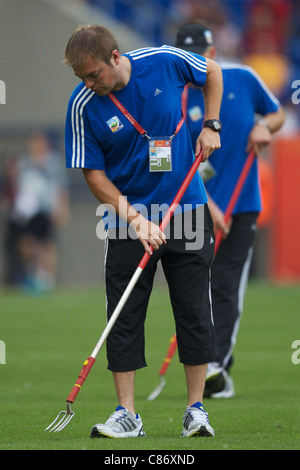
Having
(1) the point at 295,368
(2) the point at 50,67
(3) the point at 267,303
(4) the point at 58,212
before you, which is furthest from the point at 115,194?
(2) the point at 50,67

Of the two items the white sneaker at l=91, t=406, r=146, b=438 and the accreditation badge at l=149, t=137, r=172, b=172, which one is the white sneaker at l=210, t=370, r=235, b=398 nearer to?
the white sneaker at l=91, t=406, r=146, b=438

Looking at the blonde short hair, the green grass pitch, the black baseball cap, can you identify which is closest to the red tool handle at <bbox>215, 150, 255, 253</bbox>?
the black baseball cap

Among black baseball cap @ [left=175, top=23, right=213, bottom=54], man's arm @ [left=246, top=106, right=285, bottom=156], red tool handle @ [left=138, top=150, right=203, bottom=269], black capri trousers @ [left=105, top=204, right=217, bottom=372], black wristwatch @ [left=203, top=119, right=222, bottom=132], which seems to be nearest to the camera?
red tool handle @ [left=138, top=150, right=203, bottom=269]

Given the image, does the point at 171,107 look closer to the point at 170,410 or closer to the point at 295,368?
the point at 170,410

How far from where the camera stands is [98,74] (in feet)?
16.1

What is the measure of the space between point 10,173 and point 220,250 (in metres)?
9.22

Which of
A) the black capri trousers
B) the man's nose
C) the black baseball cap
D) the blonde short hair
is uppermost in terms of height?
the black baseball cap

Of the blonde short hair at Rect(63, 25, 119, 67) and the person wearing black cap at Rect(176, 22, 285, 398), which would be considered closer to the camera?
the blonde short hair at Rect(63, 25, 119, 67)

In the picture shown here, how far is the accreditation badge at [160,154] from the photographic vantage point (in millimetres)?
5059

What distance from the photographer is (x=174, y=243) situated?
522 cm

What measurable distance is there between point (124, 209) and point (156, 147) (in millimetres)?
359

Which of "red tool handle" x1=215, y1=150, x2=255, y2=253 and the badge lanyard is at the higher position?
the badge lanyard

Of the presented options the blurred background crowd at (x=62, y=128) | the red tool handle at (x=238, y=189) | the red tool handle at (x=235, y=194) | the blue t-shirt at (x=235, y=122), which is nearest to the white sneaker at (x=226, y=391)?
the red tool handle at (x=235, y=194)

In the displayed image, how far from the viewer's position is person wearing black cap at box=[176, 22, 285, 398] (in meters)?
6.75
